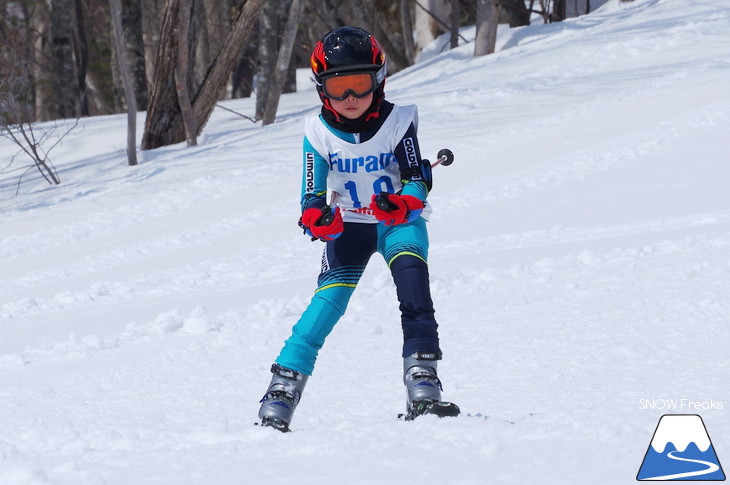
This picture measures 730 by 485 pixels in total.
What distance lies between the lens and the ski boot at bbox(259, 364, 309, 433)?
11.4ft

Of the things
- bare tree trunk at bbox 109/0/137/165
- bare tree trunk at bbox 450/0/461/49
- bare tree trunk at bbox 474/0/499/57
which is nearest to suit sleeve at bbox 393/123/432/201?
bare tree trunk at bbox 109/0/137/165

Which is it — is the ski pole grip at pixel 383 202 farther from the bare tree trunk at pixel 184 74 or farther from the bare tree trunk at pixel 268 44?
the bare tree trunk at pixel 268 44

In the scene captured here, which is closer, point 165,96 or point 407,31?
point 165,96

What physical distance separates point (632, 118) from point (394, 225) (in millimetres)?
7365

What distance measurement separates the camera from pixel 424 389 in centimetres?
343

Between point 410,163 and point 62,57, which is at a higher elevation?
point 62,57

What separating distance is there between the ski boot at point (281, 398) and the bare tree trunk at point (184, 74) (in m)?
9.98

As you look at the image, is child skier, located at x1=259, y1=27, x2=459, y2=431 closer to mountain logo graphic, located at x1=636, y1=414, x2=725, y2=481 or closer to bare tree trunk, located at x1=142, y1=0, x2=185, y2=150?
mountain logo graphic, located at x1=636, y1=414, x2=725, y2=481

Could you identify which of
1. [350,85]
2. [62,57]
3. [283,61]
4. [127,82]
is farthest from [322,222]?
[62,57]

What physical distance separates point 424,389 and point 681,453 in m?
0.95

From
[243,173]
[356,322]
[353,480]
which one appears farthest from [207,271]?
[353,480]

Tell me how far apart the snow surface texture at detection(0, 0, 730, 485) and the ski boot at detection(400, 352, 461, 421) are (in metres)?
0.13

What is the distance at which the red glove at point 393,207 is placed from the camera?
3.44 m

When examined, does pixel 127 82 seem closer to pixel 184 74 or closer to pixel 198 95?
pixel 184 74
